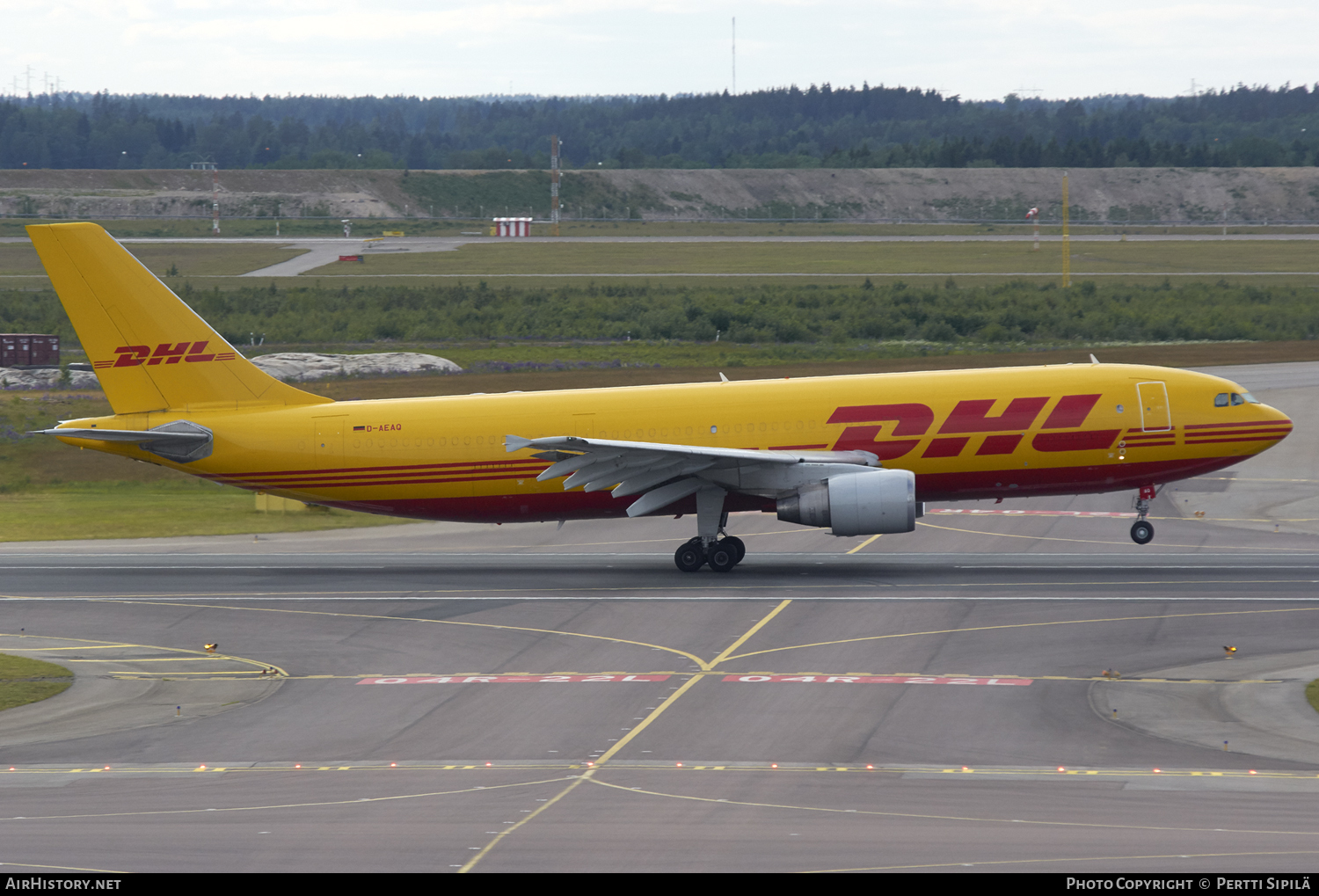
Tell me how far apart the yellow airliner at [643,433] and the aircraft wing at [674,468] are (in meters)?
0.06

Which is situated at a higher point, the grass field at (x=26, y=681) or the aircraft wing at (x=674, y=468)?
the aircraft wing at (x=674, y=468)

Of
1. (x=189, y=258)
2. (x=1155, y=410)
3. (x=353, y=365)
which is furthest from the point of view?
(x=189, y=258)

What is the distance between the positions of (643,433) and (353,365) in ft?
141

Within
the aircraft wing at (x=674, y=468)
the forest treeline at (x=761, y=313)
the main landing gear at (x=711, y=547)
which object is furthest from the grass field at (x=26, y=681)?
the forest treeline at (x=761, y=313)

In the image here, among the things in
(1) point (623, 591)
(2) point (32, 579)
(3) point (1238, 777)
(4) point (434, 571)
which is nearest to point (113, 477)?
(2) point (32, 579)

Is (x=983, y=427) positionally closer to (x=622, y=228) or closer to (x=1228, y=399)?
(x=1228, y=399)

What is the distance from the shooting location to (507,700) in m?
25.8

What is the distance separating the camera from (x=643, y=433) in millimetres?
38031

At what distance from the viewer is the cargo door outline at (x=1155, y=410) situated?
3697 cm

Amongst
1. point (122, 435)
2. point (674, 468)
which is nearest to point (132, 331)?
point (122, 435)

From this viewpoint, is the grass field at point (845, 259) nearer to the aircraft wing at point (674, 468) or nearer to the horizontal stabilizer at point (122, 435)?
the aircraft wing at point (674, 468)

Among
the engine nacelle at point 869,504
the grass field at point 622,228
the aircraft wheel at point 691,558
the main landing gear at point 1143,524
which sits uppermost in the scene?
the grass field at point 622,228

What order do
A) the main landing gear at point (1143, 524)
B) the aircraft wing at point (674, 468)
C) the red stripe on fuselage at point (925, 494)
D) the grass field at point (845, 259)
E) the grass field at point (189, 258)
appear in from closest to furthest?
the aircraft wing at point (674, 468) → the red stripe on fuselage at point (925, 494) → the main landing gear at point (1143, 524) → the grass field at point (845, 259) → the grass field at point (189, 258)
